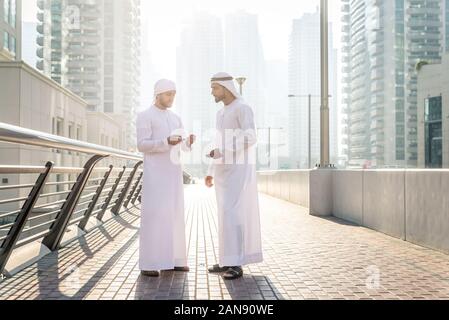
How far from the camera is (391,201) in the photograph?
8.30m

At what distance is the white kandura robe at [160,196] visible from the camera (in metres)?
5.43

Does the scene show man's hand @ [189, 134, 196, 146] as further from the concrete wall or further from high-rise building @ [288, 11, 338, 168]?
high-rise building @ [288, 11, 338, 168]

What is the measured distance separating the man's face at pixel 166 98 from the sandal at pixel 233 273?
68.7 inches

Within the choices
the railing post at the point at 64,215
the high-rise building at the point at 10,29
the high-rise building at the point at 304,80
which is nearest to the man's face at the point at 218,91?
the railing post at the point at 64,215

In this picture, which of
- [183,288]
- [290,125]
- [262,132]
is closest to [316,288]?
[183,288]

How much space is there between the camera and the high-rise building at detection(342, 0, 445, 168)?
118812 mm

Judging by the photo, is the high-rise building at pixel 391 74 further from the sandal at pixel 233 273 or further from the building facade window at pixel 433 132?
the sandal at pixel 233 273

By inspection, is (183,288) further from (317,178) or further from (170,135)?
(317,178)

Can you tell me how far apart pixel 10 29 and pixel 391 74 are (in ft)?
303

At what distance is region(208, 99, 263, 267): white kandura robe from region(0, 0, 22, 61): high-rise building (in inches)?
1937

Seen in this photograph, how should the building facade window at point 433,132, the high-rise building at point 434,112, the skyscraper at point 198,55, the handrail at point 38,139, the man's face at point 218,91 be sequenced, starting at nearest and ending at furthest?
1. the handrail at point 38,139
2. the man's face at point 218,91
3. the high-rise building at point 434,112
4. the building facade window at point 433,132
5. the skyscraper at point 198,55

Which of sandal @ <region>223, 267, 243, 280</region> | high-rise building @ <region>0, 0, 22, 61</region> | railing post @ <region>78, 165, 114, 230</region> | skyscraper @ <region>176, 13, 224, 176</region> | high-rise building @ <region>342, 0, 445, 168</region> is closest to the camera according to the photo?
sandal @ <region>223, 267, 243, 280</region>

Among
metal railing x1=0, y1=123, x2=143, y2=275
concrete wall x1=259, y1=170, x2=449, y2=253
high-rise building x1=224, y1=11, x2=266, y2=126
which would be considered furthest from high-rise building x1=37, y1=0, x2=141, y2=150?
metal railing x1=0, y1=123, x2=143, y2=275

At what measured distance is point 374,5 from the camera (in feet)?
442
